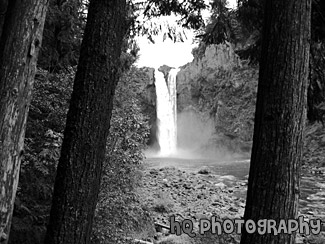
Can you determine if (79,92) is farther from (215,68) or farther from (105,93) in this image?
(215,68)

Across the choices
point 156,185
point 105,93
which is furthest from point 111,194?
point 156,185

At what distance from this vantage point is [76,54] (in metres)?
5.64

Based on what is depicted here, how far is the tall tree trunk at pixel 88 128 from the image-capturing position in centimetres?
178

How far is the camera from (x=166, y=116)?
24.7 m

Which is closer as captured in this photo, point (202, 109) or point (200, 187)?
point (200, 187)

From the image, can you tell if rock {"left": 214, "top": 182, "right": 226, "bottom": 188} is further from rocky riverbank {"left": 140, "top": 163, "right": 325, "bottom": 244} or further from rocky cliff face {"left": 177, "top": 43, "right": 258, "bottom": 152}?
rocky cliff face {"left": 177, "top": 43, "right": 258, "bottom": 152}

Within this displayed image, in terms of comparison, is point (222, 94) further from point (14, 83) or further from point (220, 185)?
point (14, 83)

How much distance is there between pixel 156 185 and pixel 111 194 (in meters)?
6.26

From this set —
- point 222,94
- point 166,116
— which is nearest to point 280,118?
point 166,116

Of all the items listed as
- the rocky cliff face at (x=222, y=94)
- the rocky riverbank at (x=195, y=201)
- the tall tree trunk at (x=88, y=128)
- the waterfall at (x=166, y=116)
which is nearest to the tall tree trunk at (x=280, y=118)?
the tall tree trunk at (x=88, y=128)

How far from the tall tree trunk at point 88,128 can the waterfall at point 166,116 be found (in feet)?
71.1

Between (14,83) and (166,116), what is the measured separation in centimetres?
2265

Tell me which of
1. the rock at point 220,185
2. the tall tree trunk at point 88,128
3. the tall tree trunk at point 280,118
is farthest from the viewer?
the rock at point 220,185

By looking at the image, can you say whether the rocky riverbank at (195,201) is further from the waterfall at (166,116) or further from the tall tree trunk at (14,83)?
the waterfall at (166,116)
